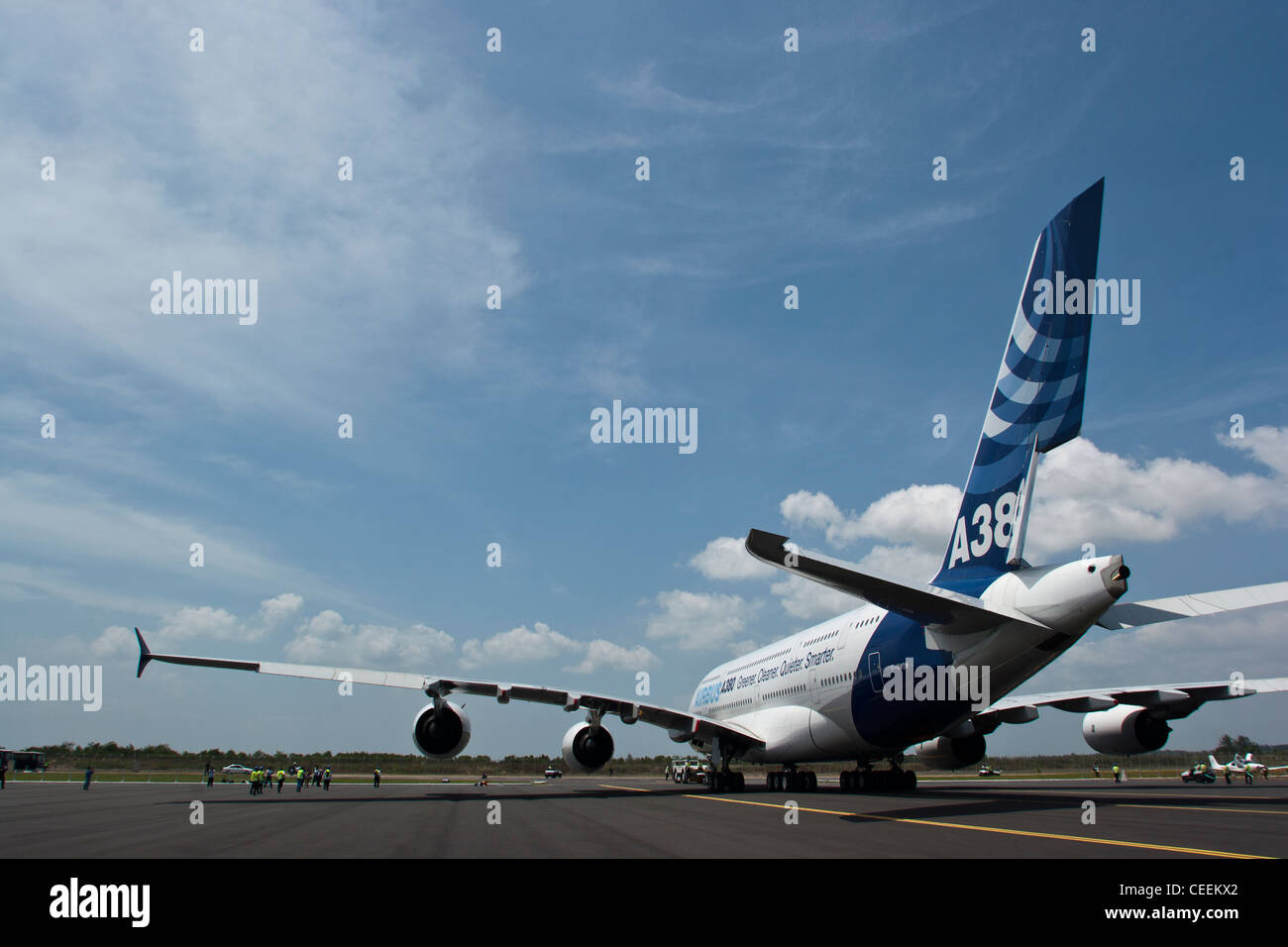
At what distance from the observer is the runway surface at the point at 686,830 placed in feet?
35.4

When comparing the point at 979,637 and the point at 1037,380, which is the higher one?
the point at 1037,380

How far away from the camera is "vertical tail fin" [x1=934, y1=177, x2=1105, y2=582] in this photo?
16.7 m

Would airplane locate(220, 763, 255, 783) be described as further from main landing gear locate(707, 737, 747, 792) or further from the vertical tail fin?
the vertical tail fin

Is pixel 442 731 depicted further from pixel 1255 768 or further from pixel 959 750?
pixel 1255 768

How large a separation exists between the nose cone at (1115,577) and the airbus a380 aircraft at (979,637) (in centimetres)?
2

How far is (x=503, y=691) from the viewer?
25.5 metres

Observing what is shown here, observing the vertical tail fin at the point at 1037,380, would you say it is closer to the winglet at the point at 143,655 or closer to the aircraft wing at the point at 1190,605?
Answer: the aircraft wing at the point at 1190,605

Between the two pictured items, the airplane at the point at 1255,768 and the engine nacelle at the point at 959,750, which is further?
the airplane at the point at 1255,768

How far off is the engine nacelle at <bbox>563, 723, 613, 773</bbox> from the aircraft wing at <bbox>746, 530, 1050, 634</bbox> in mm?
13252

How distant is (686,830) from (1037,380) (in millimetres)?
11572
